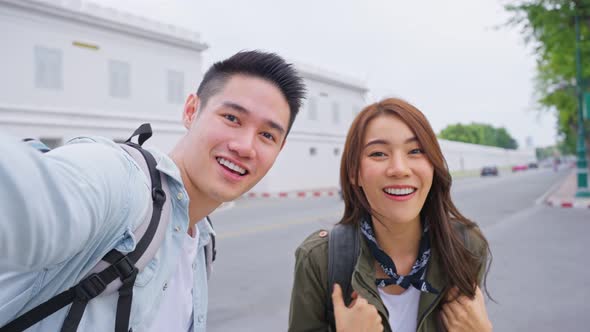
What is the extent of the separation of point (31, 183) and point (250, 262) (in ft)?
16.8

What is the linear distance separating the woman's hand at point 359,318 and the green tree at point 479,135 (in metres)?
45.3

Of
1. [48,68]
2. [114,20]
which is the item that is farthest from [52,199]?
[114,20]

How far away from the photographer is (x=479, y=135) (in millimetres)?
71438

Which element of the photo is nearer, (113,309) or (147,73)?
(113,309)

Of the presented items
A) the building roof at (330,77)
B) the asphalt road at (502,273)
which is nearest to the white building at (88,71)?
the building roof at (330,77)

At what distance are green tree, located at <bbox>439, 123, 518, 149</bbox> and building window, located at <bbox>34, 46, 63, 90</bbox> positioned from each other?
39915 mm

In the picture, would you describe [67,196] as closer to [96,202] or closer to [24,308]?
[96,202]

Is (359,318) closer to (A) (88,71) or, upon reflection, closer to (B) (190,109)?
(B) (190,109)

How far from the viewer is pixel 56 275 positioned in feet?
3.07

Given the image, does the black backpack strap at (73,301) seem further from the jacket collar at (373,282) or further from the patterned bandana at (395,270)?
the patterned bandana at (395,270)

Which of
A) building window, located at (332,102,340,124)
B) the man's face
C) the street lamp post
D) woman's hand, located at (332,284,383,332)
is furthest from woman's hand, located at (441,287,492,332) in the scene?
building window, located at (332,102,340,124)

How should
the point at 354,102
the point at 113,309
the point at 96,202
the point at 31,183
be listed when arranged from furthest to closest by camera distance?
the point at 354,102
the point at 113,309
the point at 96,202
the point at 31,183

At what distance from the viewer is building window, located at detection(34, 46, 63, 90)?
13.2 meters

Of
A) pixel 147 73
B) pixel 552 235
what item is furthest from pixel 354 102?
pixel 552 235
